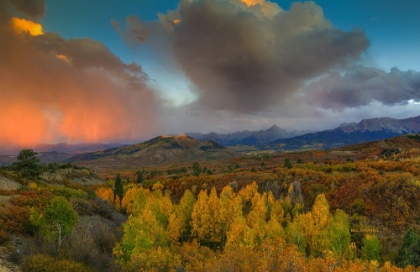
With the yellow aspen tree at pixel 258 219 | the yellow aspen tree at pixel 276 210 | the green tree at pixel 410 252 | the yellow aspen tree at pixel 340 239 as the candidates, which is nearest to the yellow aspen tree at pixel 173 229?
the yellow aspen tree at pixel 258 219

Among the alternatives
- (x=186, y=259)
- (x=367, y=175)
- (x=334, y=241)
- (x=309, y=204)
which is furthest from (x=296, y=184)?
(x=186, y=259)

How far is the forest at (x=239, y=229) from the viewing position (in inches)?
869

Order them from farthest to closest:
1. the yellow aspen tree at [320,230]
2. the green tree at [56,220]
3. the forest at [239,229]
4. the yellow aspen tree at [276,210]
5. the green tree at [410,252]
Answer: the yellow aspen tree at [276,210]
the yellow aspen tree at [320,230]
the green tree at [410,252]
the green tree at [56,220]
the forest at [239,229]

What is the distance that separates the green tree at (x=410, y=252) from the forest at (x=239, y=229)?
0.12m

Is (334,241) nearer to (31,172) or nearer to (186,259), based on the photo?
(186,259)

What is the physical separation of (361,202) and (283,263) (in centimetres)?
4261

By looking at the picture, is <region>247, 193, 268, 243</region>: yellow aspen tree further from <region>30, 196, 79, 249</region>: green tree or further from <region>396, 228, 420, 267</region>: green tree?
<region>30, 196, 79, 249</region>: green tree

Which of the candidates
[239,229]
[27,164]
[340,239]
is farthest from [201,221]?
[27,164]

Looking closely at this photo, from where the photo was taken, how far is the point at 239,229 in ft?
127

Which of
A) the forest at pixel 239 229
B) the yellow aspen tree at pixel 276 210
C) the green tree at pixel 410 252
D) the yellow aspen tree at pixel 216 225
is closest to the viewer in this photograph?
the forest at pixel 239 229

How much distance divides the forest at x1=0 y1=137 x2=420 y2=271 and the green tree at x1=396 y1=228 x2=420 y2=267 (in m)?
0.12

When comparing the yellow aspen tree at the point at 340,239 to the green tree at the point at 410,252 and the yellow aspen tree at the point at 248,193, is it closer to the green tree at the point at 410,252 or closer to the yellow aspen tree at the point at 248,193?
the green tree at the point at 410,252

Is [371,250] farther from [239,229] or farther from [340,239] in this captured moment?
[239,229]

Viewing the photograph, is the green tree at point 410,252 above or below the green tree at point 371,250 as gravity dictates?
above
